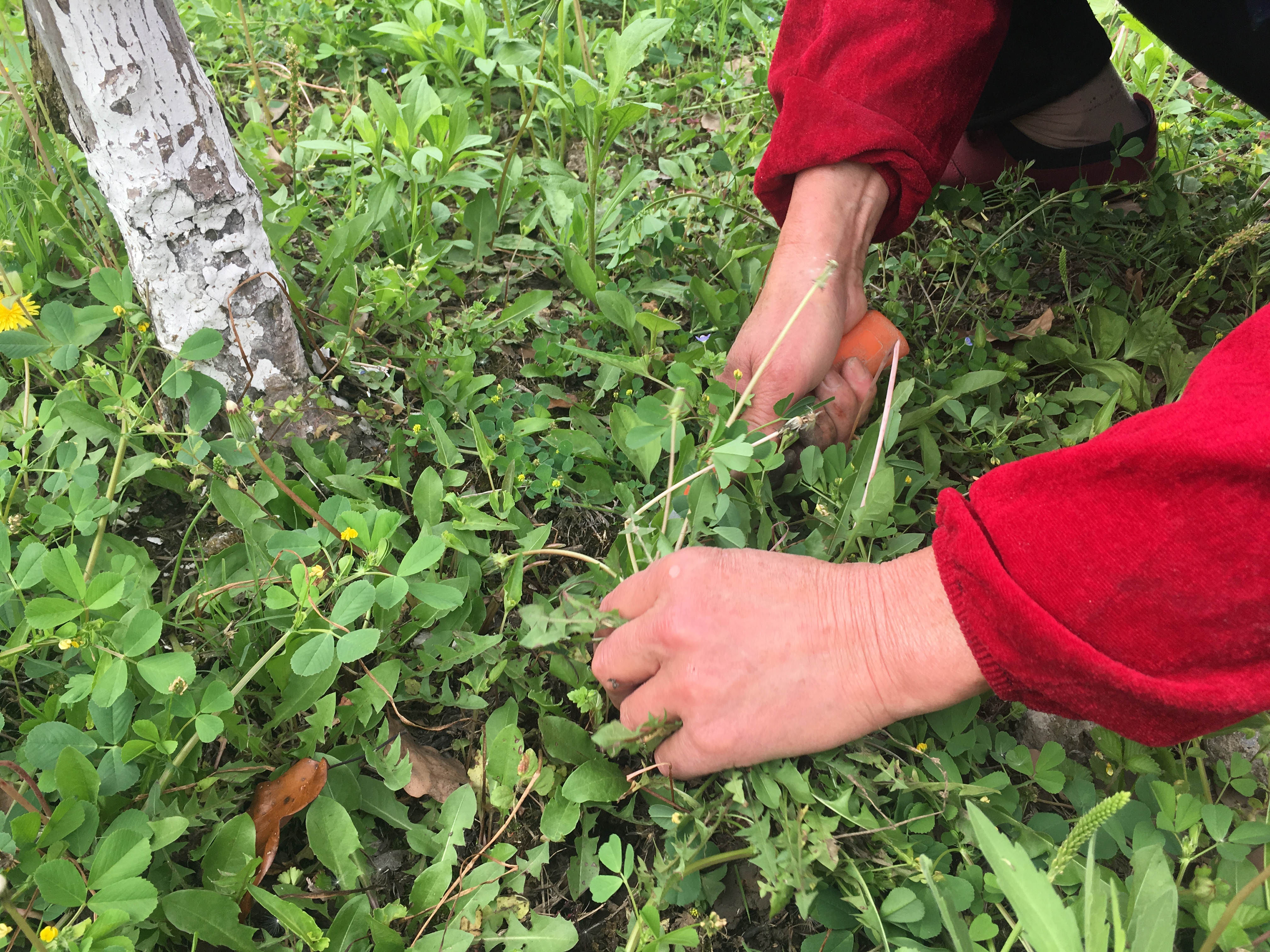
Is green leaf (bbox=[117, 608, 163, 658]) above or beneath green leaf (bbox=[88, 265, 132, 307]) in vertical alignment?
beneath

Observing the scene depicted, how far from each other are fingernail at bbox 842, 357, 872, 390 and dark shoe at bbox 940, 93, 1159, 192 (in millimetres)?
1081

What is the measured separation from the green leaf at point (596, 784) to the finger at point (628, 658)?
0.12 metres

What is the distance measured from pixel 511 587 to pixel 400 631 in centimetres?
24

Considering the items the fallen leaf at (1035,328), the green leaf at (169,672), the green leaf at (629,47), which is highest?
the green leaf at (629,47)

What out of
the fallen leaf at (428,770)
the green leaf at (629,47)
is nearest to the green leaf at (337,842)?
the fallen leaf at (428,770)

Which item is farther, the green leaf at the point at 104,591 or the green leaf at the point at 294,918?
the green leaf at the point at 104,591

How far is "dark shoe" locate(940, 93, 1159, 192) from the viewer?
2.63m

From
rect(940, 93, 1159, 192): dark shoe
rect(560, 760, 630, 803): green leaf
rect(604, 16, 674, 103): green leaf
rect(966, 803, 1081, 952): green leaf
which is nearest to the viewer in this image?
rect(966, 803, 1081, 952): green leaf

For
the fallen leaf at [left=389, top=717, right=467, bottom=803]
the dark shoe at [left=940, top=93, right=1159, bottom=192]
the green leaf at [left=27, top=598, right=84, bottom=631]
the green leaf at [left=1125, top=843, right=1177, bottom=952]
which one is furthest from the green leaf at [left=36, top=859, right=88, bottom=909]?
the dark shoe at [left=940, top=93, right=1159, bottom=192]

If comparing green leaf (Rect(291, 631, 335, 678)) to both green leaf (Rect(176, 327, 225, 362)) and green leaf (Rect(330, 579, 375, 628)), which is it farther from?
green leaf (Rect(176, 327, 225, 362))

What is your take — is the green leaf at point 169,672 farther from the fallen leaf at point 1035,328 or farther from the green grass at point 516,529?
the fallen leaf at point 1035,328

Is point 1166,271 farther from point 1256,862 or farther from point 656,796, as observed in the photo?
point 656,796

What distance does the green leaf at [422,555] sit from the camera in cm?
141

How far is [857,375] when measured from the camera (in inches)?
76.7
